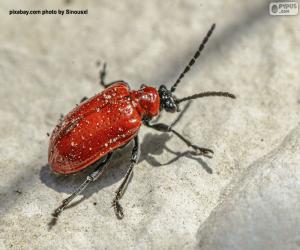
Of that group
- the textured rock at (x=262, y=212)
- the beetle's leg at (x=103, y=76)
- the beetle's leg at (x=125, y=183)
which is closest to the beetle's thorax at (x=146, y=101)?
the beetle's leg at (x=125, y=183)

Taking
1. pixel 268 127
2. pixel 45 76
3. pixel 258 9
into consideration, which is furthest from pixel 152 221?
pixel 258 9

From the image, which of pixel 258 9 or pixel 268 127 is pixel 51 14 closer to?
pixel 258 9

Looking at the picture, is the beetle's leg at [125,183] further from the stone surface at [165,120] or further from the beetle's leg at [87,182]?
the beetle's leg at [87,182]

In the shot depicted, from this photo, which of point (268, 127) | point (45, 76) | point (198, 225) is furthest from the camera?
point (45, 76)

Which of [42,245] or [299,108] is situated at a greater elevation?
[299,108]

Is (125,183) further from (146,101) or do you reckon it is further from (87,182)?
(146,101)

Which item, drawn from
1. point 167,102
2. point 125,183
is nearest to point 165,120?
point 167,102

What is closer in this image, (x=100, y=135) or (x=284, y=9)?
(x=100, y=135)
